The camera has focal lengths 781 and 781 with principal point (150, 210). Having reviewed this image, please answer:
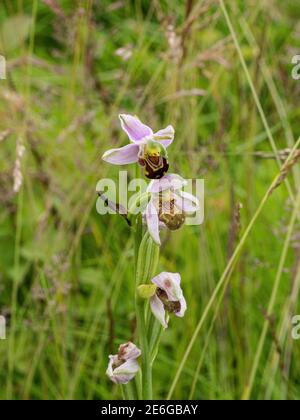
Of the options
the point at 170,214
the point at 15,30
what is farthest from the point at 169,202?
the point at 15,30

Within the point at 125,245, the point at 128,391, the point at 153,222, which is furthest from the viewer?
the point at 125,245

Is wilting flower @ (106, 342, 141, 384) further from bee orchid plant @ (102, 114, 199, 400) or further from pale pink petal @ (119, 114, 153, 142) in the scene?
pale pink petal @ (119, 114, 153, 142)

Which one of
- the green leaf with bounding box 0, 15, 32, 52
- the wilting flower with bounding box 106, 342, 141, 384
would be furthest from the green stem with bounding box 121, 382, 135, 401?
the green leaf with bounding box 0, 15, 32, 52

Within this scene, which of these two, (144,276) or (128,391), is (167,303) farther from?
(128,391)

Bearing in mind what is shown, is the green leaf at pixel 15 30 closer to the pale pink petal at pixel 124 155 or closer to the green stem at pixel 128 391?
the pale pink petal at pixel 124 155

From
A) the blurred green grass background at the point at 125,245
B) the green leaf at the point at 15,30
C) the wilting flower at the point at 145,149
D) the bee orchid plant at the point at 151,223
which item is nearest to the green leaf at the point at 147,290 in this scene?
the bee orchid plant at the point at 151,223
